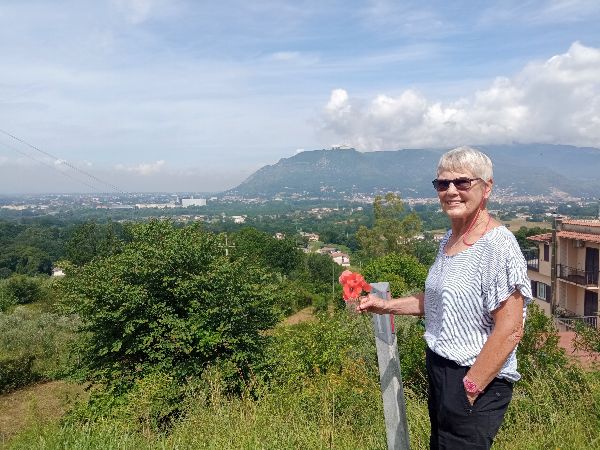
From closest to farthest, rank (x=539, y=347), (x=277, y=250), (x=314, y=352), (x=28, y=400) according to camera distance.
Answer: (x=539, y=347), (x=314, y=352), (x=28, y=400), (x=277, y=250)

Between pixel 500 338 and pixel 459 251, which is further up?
pixel 459 251

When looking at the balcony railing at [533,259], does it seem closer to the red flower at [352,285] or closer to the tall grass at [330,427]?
the tall grass at [330,427]

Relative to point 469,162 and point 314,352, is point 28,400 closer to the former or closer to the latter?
point 314,352

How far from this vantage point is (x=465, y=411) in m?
1.70

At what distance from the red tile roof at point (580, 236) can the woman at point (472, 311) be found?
17935 mm

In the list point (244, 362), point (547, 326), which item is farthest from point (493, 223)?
point (244, 362)

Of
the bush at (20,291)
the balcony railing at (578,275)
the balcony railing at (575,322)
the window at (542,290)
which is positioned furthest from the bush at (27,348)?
the window at (542,290)

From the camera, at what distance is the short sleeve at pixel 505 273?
1583 millimetres

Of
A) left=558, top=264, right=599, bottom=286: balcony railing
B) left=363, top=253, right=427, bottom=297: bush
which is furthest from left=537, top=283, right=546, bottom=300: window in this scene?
left=363, top=253, right=427, bottom=297: bush

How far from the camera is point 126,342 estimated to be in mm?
9984

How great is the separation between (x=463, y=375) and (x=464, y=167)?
0.77m

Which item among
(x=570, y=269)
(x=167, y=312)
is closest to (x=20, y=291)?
(x=167, y=312)

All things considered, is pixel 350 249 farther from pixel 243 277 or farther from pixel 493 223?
pixel 493 223

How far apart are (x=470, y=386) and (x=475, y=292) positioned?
327mm
